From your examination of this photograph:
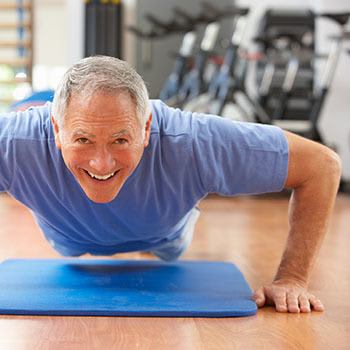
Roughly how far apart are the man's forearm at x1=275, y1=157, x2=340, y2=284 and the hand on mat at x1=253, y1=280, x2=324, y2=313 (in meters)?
0.02

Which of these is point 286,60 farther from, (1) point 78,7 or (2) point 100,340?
(2) point 100,340

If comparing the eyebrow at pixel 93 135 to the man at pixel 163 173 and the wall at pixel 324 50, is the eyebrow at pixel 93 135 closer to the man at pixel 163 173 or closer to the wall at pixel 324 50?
the man at pixel 163 173

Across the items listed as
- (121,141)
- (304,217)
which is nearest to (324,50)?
(304,217)

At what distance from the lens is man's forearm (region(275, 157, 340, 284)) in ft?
5.77

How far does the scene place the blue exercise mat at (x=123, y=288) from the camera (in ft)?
5.36

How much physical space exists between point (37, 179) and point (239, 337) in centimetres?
62

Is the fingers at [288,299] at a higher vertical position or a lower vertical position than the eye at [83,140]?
lower

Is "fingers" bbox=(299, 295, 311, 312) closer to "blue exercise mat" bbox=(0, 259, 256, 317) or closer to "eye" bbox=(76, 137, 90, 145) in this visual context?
"blue exercise mat" bbox=(0, 259, 256, 317)

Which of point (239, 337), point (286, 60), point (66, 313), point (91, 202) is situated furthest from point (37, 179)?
point (286, 60)

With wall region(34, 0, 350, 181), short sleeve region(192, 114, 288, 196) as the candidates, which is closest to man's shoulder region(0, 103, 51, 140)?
short sleeve region(192, 114, 288, 196)

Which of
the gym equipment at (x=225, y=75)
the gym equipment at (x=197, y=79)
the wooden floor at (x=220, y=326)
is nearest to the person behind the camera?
the wooden floor at (x=220, y=326)

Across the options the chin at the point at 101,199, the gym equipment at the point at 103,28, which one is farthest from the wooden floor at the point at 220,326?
the gym equipment at the point at 103,28

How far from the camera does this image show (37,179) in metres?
1.72

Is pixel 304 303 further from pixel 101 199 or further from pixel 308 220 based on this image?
pixel 101 199
